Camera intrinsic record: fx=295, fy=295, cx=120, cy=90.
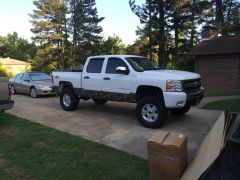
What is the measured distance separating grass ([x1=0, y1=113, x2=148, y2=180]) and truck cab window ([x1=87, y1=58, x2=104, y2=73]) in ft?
9.62

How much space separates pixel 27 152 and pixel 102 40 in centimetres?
4374

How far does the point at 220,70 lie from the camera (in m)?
20.3

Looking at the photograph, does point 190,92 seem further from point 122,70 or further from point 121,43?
point 121,43

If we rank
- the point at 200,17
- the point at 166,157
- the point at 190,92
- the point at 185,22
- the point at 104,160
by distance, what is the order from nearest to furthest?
the point at 166,157 < the point at 104,160 < the point at 190,92 < the point at 185,22 < the point at 200,17

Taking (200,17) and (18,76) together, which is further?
(200,17)

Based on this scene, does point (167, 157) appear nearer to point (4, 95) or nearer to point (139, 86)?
point (139, 86)

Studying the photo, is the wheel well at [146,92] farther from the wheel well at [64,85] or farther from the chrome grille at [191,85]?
the wheel well at [64,85]

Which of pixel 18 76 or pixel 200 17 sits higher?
pixel 200 17

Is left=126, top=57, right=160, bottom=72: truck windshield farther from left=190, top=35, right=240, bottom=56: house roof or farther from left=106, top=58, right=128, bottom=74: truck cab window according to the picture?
left=190, top=35, right=240, bottom=56: house roof

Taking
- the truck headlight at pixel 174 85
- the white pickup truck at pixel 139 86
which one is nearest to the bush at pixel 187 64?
the white pickup truck at pixel 139 86

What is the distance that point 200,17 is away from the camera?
3753 centimetres

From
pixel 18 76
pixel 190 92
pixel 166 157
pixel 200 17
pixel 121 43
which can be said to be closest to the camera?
pixel 166 157

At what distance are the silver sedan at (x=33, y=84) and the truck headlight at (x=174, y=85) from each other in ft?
30.2

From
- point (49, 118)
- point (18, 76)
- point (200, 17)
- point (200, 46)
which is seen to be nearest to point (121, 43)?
point (200, 17)
